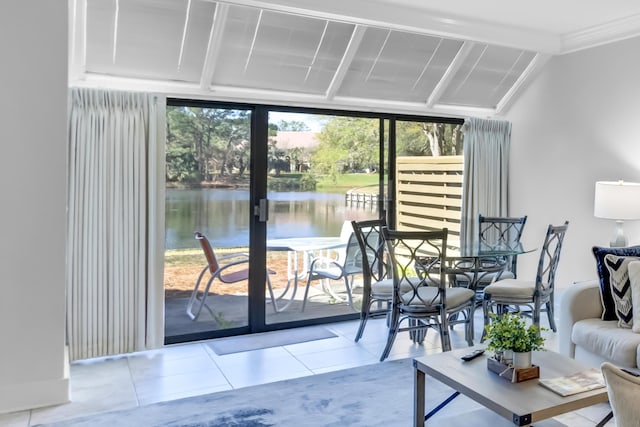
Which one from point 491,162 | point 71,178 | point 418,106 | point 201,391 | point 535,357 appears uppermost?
point 418,106

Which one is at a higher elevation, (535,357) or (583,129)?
(583,129)

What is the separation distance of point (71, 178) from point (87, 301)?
895 mm

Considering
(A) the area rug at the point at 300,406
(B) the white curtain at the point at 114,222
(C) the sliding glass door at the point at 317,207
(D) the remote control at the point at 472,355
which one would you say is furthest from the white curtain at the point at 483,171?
(B) the white curtain at the point at 114,222

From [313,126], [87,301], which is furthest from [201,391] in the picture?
[313,126]

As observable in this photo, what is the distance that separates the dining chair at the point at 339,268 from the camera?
14.9 feet

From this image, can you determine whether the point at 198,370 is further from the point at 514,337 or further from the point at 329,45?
the point at 329,45

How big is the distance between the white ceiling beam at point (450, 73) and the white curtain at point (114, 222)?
262 cm

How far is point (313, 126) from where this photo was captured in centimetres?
448

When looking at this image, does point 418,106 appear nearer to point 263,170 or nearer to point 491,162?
point 491,162

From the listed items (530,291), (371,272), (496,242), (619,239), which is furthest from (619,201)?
(371,272)

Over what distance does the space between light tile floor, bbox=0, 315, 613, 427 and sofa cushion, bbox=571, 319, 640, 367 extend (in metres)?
0.33

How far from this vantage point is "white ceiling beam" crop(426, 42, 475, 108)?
4.51m

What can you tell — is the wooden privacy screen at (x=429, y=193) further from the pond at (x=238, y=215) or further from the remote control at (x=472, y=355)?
the remote control at (x=472, y=355)

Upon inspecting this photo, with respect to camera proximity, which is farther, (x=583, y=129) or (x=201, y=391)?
(x=583, y=129)
